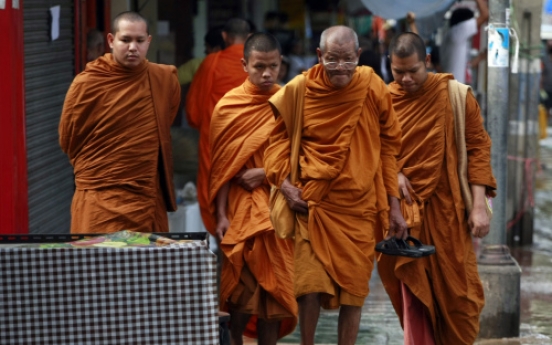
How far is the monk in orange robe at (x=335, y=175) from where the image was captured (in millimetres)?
5551

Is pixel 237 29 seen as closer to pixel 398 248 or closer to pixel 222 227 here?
pixel 222 227

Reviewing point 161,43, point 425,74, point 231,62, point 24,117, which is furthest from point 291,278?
point 161,43

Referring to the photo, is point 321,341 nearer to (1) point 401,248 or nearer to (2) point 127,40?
(1) point 401,248

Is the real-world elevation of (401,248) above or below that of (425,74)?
below

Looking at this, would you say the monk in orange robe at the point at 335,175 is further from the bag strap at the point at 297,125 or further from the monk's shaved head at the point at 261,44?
the monk's shaved head at the point at 261,44

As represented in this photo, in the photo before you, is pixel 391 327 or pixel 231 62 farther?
pixel 231 62

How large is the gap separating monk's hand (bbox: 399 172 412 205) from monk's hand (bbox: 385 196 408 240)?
0.53ft

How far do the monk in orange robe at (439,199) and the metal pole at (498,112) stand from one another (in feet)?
3.10

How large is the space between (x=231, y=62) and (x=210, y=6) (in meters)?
5.38

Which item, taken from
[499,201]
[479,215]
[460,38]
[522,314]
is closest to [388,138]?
[479,215]

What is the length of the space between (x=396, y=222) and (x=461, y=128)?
66 cm

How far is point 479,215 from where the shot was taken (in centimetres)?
598

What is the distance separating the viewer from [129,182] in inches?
230

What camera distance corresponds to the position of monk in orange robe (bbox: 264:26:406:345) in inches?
219
